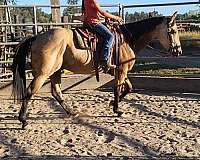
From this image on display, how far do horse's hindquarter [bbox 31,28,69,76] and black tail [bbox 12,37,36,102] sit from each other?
16 cm

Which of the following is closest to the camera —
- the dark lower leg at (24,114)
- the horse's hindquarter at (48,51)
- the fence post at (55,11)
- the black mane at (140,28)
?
the dark lower leg at (24,114)

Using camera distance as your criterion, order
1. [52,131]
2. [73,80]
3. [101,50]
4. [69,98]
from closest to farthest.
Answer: [52,131], [101,50], [69,98], [73,80]

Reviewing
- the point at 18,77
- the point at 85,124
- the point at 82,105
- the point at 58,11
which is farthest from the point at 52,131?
the point at 58,11

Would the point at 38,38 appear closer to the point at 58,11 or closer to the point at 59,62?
the point at 59,62

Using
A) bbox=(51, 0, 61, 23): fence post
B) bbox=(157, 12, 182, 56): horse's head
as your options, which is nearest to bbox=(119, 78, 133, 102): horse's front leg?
bbox=(157, 12, 182, 56): horse's head

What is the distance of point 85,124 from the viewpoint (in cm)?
658

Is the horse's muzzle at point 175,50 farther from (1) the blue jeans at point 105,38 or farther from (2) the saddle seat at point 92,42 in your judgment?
(1) the blue jeans at point 105,38

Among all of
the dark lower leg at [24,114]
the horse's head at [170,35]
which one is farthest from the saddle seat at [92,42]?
the dark lower leg at [24,114]

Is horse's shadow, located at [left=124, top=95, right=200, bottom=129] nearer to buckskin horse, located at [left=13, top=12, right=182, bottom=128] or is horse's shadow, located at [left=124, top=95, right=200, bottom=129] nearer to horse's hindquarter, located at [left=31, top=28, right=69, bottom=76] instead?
buckskin horse, located at [left=13, top=12, right=182, bottom=128]

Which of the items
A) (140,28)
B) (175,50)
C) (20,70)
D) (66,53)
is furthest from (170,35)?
(20,70)

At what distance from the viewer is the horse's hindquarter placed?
652 cm

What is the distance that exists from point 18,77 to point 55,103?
6.18 ft

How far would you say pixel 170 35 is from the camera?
24.0 feet

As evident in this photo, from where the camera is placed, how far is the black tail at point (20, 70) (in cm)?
659
